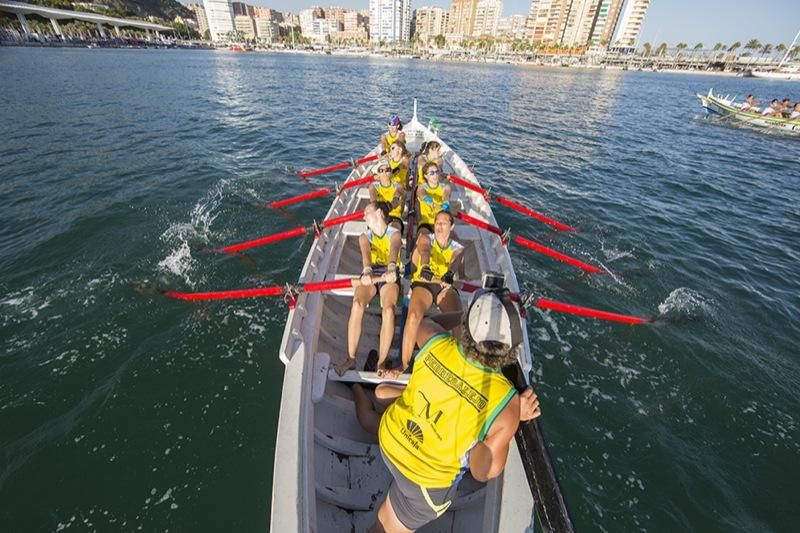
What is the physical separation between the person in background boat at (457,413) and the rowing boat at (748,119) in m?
39.9

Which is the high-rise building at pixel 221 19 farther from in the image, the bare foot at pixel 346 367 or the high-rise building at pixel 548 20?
the bare foot at pixel 346 367

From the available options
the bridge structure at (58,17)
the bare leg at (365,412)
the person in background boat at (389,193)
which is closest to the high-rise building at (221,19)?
the bridge structure at (58,17)

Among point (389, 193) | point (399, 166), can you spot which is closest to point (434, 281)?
point (389, 193)

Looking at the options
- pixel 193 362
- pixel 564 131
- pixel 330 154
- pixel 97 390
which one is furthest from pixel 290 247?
pixel 564 131

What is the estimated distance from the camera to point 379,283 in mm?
5305

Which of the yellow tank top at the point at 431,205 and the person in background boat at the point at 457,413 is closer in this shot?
the person in background boat at the point at 457,413

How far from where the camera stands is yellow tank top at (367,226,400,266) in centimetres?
581

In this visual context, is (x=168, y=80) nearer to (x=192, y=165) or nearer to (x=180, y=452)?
→ (x=192, y=165)

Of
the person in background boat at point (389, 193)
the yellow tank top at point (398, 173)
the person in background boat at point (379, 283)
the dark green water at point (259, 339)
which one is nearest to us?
the dark green water at point (259, 339)

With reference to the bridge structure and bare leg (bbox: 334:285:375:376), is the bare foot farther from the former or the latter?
the bridge structure

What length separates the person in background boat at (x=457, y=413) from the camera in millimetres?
Answer: 2316

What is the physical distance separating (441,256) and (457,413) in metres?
3.70

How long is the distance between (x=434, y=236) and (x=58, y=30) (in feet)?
485

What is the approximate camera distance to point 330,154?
1886 cm
